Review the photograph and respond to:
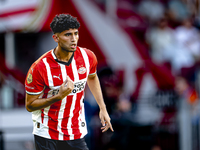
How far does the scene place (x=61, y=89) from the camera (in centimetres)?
361

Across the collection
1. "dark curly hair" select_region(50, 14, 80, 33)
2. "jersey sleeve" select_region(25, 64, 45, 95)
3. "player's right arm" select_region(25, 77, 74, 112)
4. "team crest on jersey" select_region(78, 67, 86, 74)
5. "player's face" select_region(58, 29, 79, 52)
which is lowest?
"player's right arm" select_region(25, 77, 74, 112)

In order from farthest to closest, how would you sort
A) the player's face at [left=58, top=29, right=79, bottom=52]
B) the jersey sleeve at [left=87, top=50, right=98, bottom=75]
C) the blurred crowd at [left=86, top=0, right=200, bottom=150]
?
1. the blurred crowd at [left=86, top=0, right=200, bottom=150]
2. the jersey sleeve at [left=87, top=50, right=98, bottom=75]
3. the player's face at [left=58, top=29, right=79, bottom=52]

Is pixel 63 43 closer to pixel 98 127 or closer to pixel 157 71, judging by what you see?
pixel 98 127

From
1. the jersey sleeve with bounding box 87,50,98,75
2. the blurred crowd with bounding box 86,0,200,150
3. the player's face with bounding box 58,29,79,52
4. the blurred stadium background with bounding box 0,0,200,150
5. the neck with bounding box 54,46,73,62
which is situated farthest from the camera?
the blurred stadium background with bounding box 0,0,200,150

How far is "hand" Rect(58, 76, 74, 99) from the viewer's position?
3590 mm

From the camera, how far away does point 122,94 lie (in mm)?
Answer: 7566

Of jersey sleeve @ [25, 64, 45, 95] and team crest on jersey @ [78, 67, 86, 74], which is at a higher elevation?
team crest on jersey @ [78, 67, 86, 74]

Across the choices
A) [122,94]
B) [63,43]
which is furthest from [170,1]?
[63,43]

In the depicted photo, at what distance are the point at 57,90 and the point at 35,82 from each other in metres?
0.26

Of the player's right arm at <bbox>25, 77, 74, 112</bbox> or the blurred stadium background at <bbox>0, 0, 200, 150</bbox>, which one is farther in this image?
the blurred stadium background at <bbox>0, 0, 200, 150</bbox>

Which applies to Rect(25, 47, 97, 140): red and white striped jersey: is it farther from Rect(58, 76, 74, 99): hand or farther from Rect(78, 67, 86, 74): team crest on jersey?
Rect(58, 76, 74, 99): hand

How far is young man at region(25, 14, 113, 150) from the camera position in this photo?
3717mm

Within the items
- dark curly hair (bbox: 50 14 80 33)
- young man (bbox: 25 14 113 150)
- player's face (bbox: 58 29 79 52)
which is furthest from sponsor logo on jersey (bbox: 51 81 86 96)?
dark curly hair (bbox: 50 14 80 33)

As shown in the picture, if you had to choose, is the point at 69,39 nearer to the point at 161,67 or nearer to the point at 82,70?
the point at 82,70
